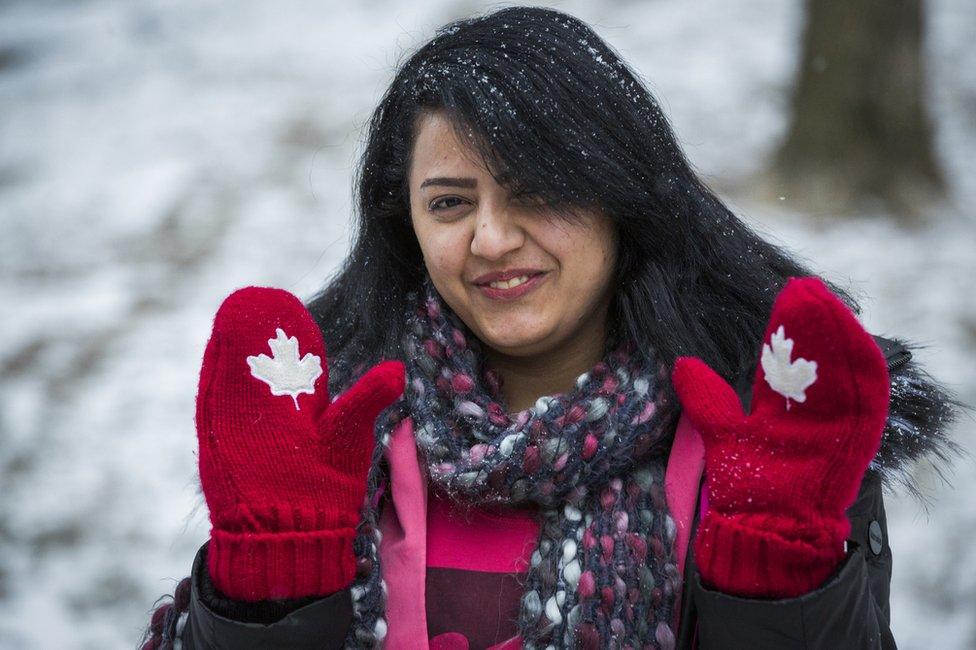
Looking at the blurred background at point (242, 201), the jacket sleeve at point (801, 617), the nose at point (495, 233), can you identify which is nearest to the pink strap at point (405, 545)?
the nose at point (495, 233)

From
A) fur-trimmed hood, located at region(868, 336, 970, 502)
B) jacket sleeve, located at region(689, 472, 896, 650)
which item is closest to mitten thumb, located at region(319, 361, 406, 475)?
jacket sleeve, located at region(689, 472, 896, 650)

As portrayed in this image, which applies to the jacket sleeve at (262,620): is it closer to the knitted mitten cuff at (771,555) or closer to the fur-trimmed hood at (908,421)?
the knitted mitten cuff at (771,555)

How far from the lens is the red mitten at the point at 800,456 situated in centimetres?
144

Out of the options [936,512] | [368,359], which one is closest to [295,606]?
[368,359]

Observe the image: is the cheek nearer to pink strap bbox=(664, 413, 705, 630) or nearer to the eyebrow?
the eyebrow

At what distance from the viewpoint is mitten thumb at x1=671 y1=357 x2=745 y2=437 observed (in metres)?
1.58

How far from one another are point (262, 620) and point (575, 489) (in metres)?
0.61

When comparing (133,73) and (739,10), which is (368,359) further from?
(739,10)

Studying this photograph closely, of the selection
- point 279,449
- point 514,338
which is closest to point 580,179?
point 514,338

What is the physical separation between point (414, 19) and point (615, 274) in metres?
6.91

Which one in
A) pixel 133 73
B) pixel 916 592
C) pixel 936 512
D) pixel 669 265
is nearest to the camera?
pixel 669 265

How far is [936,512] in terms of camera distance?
12.1 feet

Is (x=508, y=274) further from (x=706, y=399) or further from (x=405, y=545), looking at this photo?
(x=405, y=545)

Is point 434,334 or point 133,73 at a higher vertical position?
point 133,73
